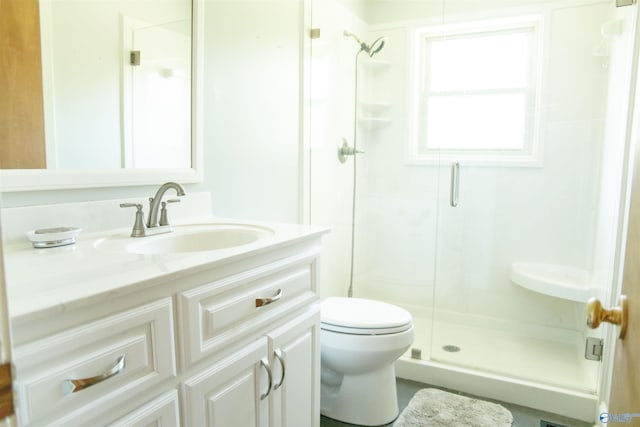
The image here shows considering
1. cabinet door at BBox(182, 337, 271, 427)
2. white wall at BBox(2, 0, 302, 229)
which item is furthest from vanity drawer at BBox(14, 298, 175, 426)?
white wall at BBox(2, 0, 302, 229)

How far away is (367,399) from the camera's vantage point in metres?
1.93

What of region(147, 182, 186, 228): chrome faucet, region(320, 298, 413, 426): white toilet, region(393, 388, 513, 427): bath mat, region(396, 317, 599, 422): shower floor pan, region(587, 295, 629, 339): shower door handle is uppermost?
region(147, 182, 186, 228): chrome faucet

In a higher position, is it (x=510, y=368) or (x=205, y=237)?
(x=205, y=237)

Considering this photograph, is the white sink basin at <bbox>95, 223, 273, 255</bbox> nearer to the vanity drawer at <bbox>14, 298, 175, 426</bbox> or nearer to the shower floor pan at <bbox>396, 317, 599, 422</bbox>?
the vanity drawer at <bbox>14, 298, 175, 426</bbox>

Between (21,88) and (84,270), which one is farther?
(21,88)

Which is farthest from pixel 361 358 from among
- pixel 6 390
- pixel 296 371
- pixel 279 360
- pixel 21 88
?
pixel 6 390

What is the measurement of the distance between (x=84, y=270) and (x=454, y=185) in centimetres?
231

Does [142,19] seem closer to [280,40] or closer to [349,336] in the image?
[280,40]

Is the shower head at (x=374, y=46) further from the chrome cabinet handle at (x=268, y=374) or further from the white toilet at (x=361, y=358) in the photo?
the chrome cabinet handle at (x=268, y=374)

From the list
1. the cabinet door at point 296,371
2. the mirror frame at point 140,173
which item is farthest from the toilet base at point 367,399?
the mirror frame at point 140,173

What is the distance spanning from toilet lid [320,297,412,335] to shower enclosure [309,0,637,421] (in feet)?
1.77

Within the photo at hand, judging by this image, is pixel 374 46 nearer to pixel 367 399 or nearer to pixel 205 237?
pixel 205 237

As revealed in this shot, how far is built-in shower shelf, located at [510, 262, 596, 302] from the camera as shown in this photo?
2410 millimetres

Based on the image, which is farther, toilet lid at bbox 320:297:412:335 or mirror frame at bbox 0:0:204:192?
toilet lid at bbox 320:297:412:335
